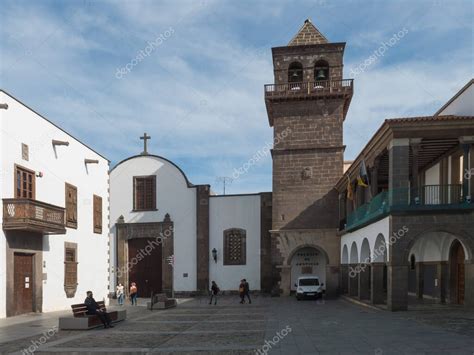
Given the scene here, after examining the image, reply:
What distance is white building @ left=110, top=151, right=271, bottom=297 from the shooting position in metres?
32.6

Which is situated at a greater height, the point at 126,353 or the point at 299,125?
the point at 299,125

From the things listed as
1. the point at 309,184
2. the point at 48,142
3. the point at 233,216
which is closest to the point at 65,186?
the point at 48,142

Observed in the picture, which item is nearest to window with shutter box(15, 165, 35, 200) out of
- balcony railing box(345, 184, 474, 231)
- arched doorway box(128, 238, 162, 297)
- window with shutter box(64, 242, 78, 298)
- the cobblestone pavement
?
window with shutter box(64, 242, 78, 298)

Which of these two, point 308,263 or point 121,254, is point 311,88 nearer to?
point 308,263

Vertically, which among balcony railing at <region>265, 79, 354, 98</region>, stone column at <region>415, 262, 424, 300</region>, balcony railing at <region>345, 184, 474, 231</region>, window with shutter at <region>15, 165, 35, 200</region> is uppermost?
balcony railing at <region>265, 79, 354, 98</region>

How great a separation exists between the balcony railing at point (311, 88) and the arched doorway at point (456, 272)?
41.9ft

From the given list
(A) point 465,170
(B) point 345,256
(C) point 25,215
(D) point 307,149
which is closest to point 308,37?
(D) point 307,149

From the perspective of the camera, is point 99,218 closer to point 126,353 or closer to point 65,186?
point 65,186

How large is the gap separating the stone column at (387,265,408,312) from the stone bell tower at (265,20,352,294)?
38.4ft

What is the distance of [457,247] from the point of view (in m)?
20.6

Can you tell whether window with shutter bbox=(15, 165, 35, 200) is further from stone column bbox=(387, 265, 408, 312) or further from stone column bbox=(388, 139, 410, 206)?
stone column bbox=(387, 265, 408, 312)

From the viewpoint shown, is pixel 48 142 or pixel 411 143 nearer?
pixel 411 143

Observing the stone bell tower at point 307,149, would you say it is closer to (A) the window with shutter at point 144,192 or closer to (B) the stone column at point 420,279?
(B) the stone column at point 420,279

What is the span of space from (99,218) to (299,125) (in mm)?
13695
